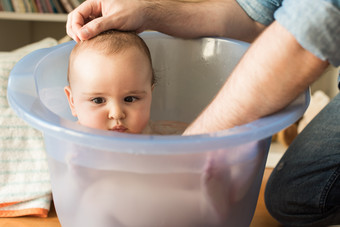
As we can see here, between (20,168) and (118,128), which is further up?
(118,128)

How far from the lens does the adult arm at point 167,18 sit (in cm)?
81

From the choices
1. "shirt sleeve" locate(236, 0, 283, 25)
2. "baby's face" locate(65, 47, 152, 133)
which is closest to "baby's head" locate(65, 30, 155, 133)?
"baby's face" locate(65, 47, 152, 133)

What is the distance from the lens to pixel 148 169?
577 mm

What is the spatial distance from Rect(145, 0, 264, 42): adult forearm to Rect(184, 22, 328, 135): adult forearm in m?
0.32

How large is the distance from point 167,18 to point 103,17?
0.17m

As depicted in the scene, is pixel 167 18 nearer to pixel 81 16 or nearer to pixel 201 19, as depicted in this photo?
pixel 201 19

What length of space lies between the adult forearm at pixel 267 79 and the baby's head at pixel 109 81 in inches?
8.2

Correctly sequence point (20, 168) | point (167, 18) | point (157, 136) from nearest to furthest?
point (157, 136), point (167, 18), point (20, 168)

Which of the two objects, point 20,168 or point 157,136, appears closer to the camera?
point 157,136

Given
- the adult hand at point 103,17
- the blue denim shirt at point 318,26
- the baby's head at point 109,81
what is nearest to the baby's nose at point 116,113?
the baby's head at point 109,81

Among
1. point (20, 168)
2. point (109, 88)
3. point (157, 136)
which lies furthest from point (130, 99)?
point (20, 168)

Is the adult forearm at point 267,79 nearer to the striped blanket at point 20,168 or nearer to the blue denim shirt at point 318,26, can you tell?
the blue denim shirt at point 318,26

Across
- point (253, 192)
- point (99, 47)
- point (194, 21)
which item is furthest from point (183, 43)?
point (253, 192)

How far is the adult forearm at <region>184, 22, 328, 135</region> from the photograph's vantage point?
1.83 ft
